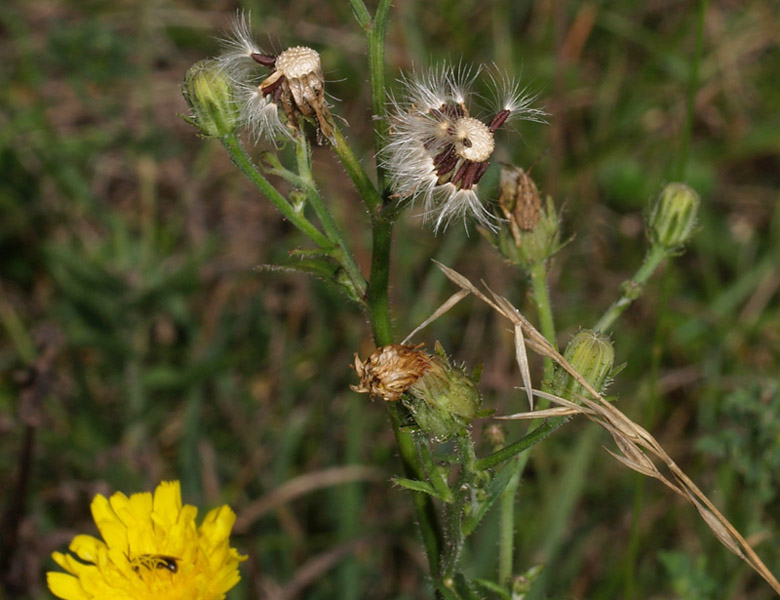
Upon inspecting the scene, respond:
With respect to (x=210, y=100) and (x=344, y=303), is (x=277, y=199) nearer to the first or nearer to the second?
(x=210, y=100)

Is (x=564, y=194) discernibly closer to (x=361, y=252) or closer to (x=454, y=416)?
(x=361, y=252)

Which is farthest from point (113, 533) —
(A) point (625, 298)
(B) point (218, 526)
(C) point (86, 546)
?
(A) point (625, 298)

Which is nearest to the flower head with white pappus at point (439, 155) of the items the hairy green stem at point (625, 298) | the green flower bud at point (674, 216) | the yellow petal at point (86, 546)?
the hairy green stem at point (625, 298)

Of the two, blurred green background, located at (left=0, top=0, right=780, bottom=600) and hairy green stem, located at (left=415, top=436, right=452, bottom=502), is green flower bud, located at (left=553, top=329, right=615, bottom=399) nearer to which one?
hairy green stem, located at (left=415, top=436, right=452, bottom=502)

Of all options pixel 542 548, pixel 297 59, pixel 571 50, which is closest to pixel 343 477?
pixel 542 548

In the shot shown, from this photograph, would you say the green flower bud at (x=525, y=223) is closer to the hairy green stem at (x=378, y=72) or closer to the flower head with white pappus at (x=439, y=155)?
the flower head with white pappus at (x=439, y=155)

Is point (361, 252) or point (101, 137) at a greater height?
point (101, 137)
